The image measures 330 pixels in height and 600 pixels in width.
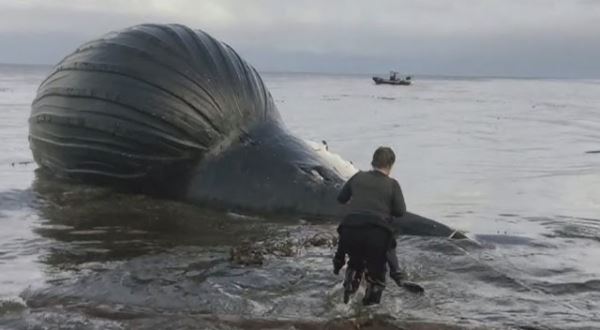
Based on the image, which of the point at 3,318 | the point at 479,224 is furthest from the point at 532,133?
the point at 3,318

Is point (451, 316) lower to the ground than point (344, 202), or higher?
lower

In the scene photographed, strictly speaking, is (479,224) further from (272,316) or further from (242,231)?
(272,316)

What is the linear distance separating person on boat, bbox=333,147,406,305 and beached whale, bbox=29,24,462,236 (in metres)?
2.41

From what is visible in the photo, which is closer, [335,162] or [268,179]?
[268,179]

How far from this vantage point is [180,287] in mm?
5312

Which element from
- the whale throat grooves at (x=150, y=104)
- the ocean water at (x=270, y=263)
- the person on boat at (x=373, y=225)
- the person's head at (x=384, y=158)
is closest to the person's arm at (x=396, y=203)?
the person on boat at (x=373, y=225)

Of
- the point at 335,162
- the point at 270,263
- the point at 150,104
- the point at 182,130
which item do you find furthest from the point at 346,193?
the point at 150,104

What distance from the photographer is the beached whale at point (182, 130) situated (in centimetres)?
774

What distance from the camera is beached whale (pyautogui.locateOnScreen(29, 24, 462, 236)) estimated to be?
774 cm

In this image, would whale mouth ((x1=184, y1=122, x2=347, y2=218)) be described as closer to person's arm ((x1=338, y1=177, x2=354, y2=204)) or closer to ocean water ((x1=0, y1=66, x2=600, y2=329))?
ocean water ((x1=0, y1=66, x2=600, y2=329))

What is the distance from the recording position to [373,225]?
4.95m

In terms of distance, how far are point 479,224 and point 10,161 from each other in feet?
26.9

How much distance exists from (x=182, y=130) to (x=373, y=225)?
358 cm

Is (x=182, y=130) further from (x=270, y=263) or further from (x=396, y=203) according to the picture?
(x=396, y=203)
